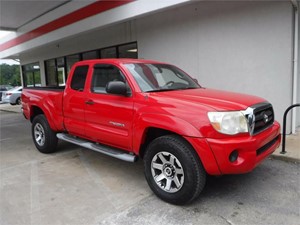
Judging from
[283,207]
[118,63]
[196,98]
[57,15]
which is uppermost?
[57,15]

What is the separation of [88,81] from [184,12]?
15.8ft

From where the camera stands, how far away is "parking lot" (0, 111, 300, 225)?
130 inches

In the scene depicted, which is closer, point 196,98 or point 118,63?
point 196,98

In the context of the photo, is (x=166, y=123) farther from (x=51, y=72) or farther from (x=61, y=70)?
(x=51, y=72)

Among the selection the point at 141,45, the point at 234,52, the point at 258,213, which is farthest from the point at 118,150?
the point at 141,45

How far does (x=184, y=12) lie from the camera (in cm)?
845

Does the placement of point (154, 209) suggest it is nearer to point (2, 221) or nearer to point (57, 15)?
point (2, 221)

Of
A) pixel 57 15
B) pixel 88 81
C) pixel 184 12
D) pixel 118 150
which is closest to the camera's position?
pixel 118 150

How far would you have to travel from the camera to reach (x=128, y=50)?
11.4 metres

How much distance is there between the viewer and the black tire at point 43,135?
5871mm

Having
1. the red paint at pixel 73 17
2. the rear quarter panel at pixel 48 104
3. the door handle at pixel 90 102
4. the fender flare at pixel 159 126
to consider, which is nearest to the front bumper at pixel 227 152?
the fender flare at pixel 159 126

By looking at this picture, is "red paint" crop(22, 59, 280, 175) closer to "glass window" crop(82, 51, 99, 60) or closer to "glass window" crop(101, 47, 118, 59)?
"glass window" crop(101, 47, 118, 59)

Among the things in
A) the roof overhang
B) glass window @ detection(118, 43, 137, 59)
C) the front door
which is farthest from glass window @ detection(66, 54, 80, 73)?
the front door

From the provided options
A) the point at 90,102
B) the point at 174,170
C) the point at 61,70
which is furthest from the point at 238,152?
the point at 61,70
